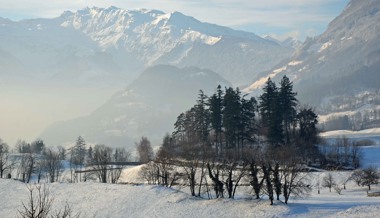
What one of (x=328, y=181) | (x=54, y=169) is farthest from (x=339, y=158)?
(x=54, y=169)

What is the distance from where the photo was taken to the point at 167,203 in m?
64.3

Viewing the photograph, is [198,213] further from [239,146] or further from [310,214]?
[239,146]

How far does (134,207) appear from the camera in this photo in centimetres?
6562

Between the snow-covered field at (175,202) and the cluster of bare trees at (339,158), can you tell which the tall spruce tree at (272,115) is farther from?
the snow-covered field at (175,202)

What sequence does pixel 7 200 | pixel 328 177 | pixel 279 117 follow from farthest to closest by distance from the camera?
pixel 279 117 < pixel 328 177 < pixel 7 200

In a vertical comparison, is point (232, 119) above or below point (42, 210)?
above

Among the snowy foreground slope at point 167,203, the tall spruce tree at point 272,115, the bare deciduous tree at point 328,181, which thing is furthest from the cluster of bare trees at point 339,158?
the snowy foreground slope at point 167,203

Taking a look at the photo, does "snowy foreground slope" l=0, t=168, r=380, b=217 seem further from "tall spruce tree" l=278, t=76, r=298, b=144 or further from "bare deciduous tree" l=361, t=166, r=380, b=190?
"tall spruce tree" l=278, t=76, r=298, b=144

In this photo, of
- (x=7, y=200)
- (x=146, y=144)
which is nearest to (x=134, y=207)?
(x=7, y=200)

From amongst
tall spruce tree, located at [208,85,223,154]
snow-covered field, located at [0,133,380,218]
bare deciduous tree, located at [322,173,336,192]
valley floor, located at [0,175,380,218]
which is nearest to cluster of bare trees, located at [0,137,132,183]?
snow-covered field, located at [0,133,380,218]

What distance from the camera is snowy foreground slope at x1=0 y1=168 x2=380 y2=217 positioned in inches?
2131

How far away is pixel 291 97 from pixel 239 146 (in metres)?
14.8

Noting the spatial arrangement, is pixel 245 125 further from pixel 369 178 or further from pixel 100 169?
pixel 100 169

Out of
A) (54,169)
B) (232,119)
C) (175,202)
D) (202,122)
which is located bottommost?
(175,202)
